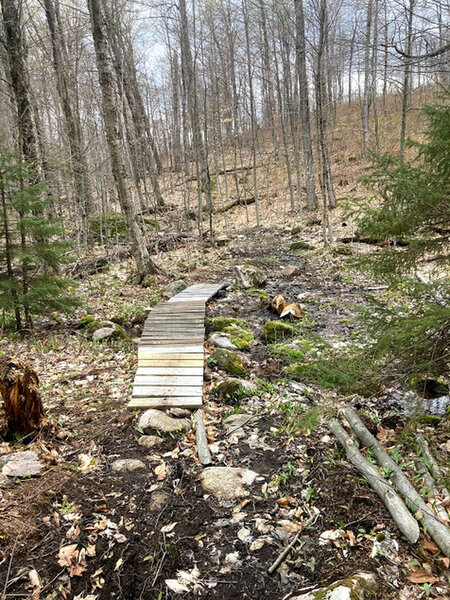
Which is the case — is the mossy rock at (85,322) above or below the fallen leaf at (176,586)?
above

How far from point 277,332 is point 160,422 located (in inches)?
135

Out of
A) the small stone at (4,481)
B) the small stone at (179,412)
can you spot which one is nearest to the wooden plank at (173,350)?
the small stone at (179,412)

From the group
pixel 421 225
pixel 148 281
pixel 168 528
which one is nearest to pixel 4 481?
pixel 168 528

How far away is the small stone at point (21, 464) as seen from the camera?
130 inches

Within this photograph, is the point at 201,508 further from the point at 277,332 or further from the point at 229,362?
the point at 277,332

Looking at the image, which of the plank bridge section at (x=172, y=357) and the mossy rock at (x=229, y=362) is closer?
the plank bridge section at (x=172, y=357)

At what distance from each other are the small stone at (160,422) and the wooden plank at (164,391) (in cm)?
45

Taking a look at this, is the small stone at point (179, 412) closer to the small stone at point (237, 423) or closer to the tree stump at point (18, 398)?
the small stone at point (237, 423)

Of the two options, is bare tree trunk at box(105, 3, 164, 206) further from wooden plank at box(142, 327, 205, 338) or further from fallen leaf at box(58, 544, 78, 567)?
fallen leaf at box(58, 544, 78, 567)

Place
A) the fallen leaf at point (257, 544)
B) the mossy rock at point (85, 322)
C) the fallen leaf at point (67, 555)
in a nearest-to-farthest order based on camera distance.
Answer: the fallen leaf at point (67, 555), the fallen leaf at point (257, 544), the mossy rock at point (85, 322)

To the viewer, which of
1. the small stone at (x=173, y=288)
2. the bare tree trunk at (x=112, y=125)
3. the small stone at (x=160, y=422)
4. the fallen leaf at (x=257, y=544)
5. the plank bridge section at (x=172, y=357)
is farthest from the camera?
the small stone at (x=173, y=288)

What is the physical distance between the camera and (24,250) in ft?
23.2

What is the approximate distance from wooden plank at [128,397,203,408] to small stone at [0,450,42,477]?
1.43 meters

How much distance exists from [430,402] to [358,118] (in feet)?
94.2
